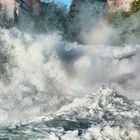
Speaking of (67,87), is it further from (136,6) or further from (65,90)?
(136,6)

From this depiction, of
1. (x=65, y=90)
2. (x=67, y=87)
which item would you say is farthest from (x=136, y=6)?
(x=65, y=90)

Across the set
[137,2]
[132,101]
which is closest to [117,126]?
[132,101]

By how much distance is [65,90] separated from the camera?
13.4 m

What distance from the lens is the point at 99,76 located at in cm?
1460

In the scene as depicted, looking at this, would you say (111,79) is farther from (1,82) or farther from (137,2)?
(137,2)

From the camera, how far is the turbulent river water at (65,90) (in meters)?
7.70

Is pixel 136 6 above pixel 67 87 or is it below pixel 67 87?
above

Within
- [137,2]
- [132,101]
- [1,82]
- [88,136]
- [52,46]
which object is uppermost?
[137,2]

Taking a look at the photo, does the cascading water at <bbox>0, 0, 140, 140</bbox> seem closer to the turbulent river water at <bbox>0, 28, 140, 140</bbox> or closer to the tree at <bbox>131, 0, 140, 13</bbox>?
the turbulent river water at <bbox>0, 28, 140, 140</bbox>

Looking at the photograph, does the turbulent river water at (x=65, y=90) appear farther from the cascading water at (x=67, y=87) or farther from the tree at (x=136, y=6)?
the tree at (x=136, y=6)

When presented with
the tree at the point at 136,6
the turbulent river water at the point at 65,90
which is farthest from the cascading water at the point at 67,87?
the tree at the point at 136,6

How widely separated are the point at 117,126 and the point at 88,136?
0.51m

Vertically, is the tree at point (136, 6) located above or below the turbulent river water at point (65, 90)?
above

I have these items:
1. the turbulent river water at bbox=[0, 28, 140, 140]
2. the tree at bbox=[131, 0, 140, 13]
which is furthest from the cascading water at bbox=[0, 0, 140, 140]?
the tree at bbox=[131, 0, 140, 13]
